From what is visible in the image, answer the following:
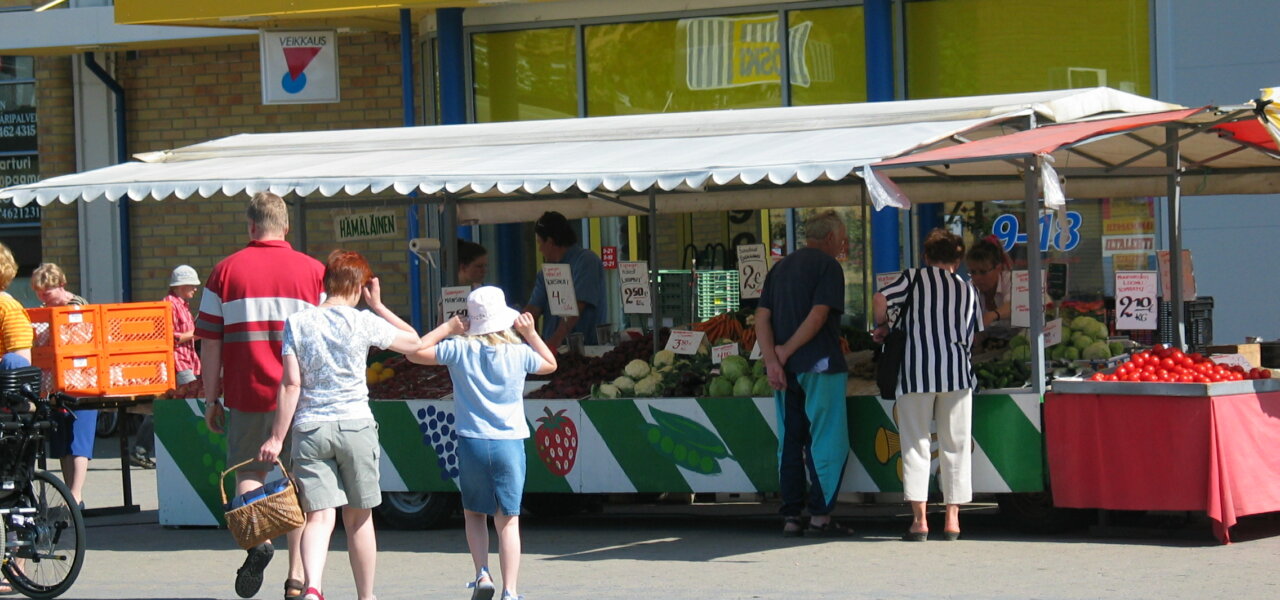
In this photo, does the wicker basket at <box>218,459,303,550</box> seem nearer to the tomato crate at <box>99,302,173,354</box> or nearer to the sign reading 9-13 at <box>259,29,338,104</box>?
the tomato crate at <box>99,302,173,354</box>

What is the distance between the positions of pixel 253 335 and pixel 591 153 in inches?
118

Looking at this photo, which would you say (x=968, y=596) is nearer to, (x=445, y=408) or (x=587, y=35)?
(x=445, y=408)

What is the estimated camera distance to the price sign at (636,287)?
10523 millimetres

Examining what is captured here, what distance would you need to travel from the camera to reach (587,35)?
15.5 meters

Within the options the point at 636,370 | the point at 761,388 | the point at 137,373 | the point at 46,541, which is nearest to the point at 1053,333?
the point at 761,388

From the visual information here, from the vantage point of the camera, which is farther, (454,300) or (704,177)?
(454,300)

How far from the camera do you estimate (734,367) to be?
9422 mm

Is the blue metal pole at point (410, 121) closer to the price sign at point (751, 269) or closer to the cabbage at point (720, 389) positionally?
the price sign at point (751, 269)

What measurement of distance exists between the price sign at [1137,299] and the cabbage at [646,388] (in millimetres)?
2703

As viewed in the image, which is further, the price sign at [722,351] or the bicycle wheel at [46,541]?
the price sign at [722,351]

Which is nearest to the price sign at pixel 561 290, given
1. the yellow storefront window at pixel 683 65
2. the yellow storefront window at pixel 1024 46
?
the yellow storefront window at pixel 683 65

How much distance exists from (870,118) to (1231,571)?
11.0 ft

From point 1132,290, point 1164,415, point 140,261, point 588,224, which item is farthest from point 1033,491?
point 140,261

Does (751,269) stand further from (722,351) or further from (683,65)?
(683,65)
